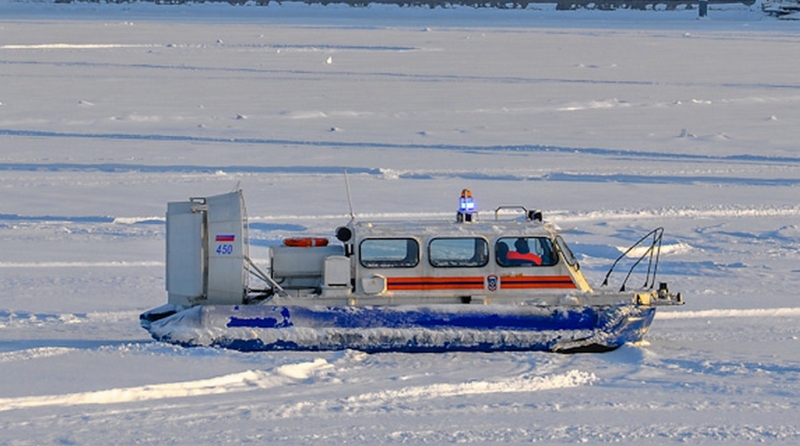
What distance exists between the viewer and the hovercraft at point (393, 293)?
307 inches

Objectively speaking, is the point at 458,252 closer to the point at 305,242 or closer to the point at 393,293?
the point at 393,293

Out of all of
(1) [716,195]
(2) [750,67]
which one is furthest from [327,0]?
(1) [716,195]

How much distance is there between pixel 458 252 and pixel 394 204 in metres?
4.41

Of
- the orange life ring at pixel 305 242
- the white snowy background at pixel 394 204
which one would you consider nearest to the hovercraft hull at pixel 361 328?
the white snowy background at pixel 394 204

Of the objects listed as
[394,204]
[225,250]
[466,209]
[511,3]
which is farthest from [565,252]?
[511,3]

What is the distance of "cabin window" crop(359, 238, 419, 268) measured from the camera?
26.5ft

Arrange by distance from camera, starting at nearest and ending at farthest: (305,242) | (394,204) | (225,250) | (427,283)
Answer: (225,250) < (427,283) < (305,242) < (394,204)

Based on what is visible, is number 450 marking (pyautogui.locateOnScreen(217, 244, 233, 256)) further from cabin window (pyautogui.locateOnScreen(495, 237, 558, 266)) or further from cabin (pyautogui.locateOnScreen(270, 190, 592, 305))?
cabin window (pyautogui.locateOnScreen(495, 237, 558, 266))

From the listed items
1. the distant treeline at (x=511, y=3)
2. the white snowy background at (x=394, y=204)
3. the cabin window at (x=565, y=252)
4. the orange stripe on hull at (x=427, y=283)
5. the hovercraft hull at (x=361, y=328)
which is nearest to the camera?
the white snowy background at (x=394, y=204)

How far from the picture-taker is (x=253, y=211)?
12141mm

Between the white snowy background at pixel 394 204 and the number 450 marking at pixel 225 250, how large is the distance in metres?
0.62

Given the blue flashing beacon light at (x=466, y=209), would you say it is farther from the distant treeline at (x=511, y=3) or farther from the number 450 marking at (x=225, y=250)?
the distant treeline at (x=511, y=3)

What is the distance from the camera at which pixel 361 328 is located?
779 centimetres

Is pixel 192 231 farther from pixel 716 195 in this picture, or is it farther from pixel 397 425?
pixel 716 195
